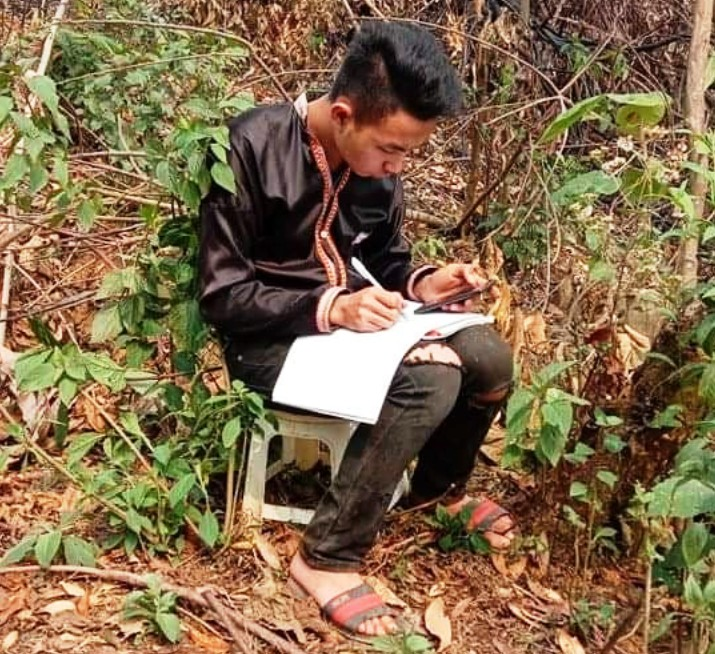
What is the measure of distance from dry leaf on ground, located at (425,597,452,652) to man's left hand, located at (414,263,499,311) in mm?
706

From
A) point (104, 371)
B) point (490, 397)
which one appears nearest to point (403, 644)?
→ point (490, 397)

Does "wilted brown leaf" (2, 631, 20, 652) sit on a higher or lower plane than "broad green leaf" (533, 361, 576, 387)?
lower

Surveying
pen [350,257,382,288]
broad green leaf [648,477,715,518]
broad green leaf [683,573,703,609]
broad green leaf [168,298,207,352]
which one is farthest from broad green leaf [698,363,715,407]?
broad green leaf [168,298,207,352]

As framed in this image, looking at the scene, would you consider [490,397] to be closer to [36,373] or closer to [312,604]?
[312,604]

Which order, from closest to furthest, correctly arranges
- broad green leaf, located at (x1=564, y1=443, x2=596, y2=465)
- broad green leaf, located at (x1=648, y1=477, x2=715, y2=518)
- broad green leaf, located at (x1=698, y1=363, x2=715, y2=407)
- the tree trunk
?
broad green leaf, located at (x1=648, y1=477, x2=715, y2=518), broad green leaf, located at (x1=698, y1=363, x2=715, y2=407), broad green leaf, located at (x1=564, y1=443, x2=596, y2=465), the tree trunk

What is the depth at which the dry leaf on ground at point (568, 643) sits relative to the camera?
2473 mm

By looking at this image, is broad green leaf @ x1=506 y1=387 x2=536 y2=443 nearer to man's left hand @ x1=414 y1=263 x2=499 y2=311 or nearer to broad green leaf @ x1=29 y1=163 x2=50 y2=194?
man's left hand @ x1=414 y1=263 x2=499 y2=311

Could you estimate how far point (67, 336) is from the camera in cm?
341

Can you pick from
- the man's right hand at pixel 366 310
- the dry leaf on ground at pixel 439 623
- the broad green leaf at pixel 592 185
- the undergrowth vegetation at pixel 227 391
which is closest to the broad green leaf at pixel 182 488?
the undergrowth vegetation at pixel 227 391

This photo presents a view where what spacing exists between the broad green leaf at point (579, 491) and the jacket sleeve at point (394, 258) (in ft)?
2.08

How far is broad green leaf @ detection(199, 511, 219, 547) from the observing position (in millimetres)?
2584

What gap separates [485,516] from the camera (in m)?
2.83

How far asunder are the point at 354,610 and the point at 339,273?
0.78 m

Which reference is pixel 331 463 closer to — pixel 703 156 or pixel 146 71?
pixel 703 156
